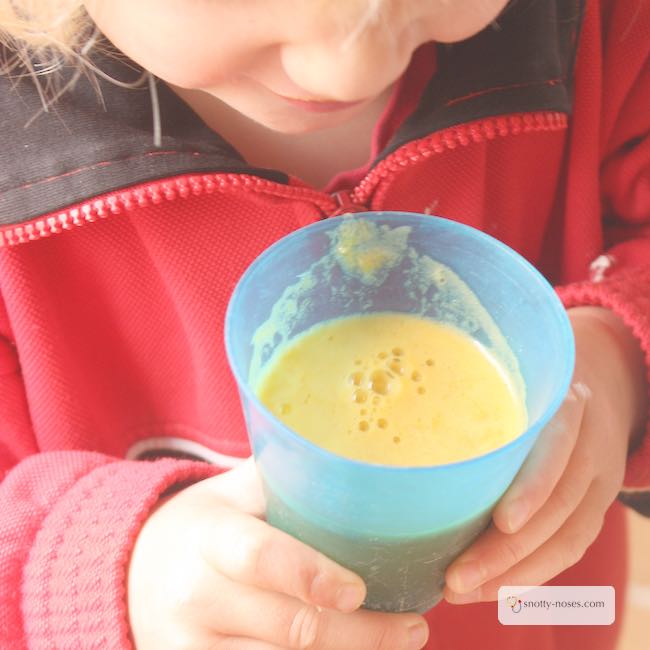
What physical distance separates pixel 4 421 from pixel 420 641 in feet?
1.50

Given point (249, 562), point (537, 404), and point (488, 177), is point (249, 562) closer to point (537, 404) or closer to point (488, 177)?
point (537, 404)

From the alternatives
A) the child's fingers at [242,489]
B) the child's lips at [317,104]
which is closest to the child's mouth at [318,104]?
the child's lips at [317,104]

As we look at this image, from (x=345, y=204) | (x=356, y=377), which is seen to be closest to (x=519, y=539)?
(x=356, y=377)

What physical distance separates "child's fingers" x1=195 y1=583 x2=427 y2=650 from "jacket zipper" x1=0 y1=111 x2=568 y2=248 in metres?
0.28

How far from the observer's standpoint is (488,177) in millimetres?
703

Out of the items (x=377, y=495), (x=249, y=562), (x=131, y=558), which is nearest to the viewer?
(x=377, y=495)

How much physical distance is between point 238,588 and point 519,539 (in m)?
0.19

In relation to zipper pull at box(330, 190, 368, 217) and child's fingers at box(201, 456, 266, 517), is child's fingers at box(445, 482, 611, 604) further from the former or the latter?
zipper pull at box(330, 190, 368, 217)

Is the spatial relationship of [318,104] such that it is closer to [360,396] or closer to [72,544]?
[360,396]

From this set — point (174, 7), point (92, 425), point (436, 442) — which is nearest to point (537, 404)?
point (436, 442)

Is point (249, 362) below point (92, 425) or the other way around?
the other way around

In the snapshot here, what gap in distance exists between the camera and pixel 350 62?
16.1 inches

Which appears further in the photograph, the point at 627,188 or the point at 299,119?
the point at 627,188

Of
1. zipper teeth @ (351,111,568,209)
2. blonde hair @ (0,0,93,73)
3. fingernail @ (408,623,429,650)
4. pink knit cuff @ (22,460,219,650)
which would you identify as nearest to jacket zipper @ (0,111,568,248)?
zipper teeth @ (351,111,568,209)
